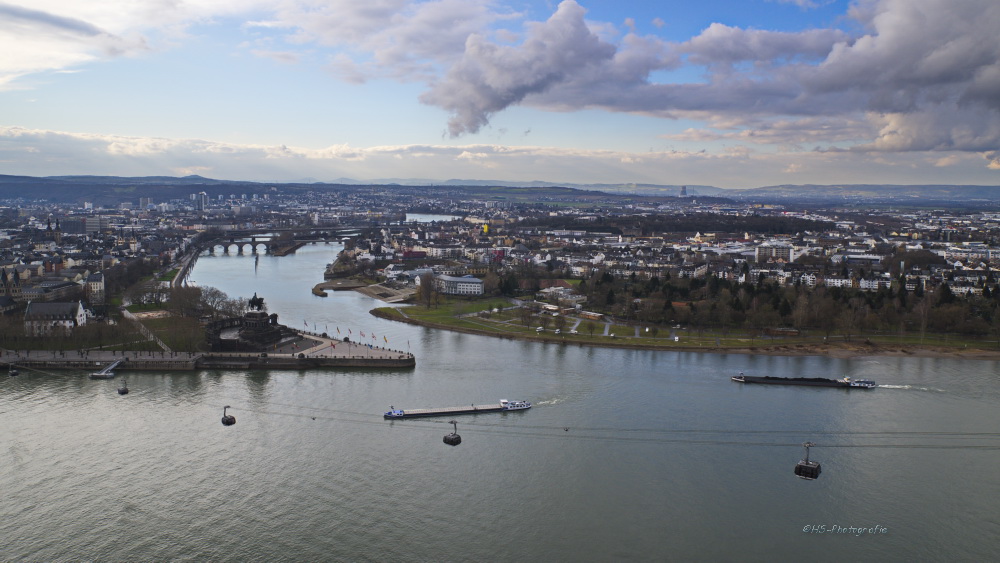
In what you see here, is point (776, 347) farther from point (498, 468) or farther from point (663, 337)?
point (498, 468)

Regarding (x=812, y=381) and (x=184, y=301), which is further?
(x=184, y=301)

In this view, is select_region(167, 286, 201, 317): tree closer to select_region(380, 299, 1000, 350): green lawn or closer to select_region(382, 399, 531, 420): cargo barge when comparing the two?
select_region(380, 299, 1000, 350): green lawn

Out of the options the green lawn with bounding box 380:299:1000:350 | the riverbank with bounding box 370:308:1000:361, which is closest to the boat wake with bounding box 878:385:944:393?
the riverbank with bounding box 370:308:1000:361

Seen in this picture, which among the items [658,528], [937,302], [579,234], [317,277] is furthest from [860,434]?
[579,234]

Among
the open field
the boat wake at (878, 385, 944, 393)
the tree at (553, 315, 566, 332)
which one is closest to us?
the boat wake at (878, 385, 944, 393)

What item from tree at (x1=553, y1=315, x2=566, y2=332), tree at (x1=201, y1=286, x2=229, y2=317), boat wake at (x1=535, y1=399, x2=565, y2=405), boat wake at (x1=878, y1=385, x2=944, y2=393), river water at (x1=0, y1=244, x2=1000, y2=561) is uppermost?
tree at (x1=201, y1=286, x2=229, y2=317)

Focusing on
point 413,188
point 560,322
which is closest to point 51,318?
point 560,322

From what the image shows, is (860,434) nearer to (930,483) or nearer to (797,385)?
(930,483)

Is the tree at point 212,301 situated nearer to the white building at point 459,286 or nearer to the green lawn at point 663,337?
the green lawn at point 663,337
